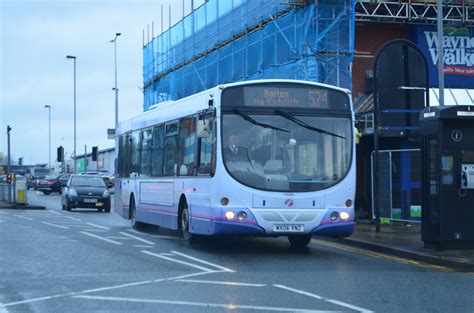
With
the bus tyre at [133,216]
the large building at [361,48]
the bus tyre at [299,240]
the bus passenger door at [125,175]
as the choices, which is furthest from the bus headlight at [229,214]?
the large building at [361,48]

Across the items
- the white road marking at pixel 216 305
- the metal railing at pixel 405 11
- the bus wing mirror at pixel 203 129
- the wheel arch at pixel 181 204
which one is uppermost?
the metal railing at pixel 405 11

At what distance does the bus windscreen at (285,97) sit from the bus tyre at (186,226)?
2918 mm

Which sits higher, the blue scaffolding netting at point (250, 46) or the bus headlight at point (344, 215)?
the blue scaffolding netting at point (250, 46)

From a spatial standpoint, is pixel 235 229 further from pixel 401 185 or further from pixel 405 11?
pixel 405 11

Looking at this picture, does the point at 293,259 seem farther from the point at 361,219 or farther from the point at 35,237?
the point at 361,219

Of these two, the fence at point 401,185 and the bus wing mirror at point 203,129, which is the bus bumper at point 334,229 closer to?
the bus wing mirror at point 203,129

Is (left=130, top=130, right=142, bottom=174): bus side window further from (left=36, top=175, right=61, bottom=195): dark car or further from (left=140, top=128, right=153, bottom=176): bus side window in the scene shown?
(left=36, top=175, right=61, bottom=195): dark car

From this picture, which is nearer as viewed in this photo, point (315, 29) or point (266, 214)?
point (266, 214)

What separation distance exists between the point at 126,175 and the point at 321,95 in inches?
355

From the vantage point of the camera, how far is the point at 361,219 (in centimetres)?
2331

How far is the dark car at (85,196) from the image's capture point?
32.5 m

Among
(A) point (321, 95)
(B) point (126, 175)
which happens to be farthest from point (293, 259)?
(B) point (126, 175)

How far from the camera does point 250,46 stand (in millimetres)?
31516

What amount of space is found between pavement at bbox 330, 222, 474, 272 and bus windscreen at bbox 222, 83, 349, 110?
3047 millimetres
